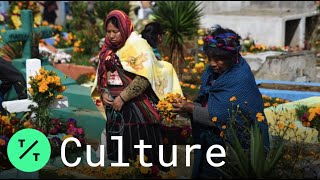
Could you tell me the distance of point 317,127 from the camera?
768 cm

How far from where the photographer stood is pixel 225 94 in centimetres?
550

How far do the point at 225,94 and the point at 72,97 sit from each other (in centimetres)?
464

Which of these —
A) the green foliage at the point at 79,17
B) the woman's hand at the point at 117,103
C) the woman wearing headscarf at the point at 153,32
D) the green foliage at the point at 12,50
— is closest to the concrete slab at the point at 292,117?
the woman wearing headscarf at the point at 153,32

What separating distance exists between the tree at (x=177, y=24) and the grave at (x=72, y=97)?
1711 mm

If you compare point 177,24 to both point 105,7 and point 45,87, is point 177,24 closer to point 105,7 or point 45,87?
point 105,7

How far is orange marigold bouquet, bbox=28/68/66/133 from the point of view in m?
7.37

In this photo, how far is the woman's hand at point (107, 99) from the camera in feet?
21.1

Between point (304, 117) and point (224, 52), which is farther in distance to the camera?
point (304, 117)

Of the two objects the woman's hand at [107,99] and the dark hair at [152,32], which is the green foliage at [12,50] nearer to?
the dark hair at [152,32]

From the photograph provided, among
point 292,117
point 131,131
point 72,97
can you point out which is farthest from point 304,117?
point 72,97

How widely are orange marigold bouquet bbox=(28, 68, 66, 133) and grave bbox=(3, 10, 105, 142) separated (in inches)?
37.6

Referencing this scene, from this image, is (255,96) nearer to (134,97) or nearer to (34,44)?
(134,97)

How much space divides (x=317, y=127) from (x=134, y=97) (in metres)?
2.37

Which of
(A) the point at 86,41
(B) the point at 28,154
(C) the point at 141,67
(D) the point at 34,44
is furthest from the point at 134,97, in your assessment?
(A) the point at 86,41
